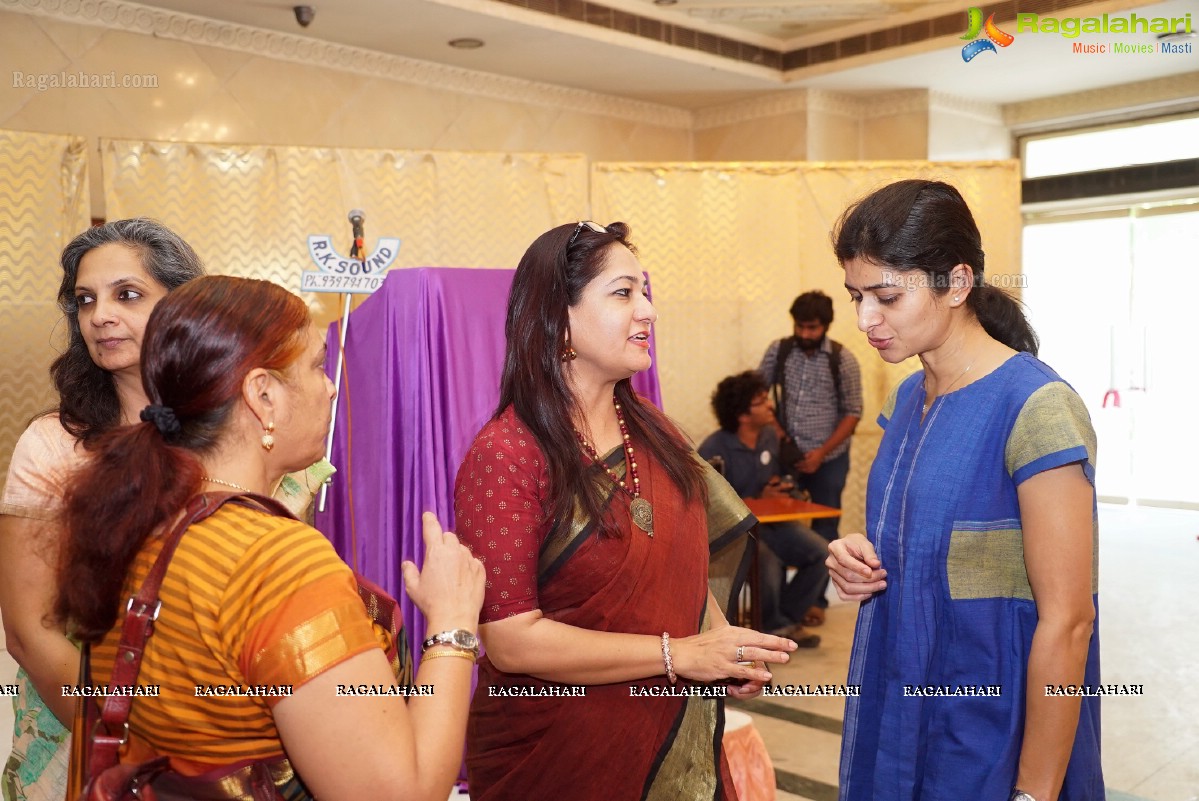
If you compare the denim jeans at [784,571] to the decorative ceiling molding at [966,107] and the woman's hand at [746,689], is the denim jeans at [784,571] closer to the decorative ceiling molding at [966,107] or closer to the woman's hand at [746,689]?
the woman's hand at [746,689]

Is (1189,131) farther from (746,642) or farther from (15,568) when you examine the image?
(15,568)

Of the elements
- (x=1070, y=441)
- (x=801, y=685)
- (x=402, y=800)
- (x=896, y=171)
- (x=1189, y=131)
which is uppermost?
(x=1189, y=131)

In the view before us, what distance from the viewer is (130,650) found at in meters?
1.04

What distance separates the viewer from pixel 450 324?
275 centimetres

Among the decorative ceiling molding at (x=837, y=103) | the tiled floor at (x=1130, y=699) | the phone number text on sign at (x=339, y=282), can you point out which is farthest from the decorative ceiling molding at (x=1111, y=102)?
the phone number text on sign at (x=339, y=282)

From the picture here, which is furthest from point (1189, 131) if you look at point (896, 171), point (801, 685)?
point (801, 685)

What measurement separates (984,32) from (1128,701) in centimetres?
409

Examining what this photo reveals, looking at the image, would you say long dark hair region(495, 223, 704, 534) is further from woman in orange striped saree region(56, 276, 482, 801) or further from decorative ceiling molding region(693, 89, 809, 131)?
decorative ceiling molding region(693, 89, 809, 131)

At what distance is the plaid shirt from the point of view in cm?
539

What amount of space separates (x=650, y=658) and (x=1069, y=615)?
596 mm

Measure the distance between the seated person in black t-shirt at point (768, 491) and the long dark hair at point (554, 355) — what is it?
3.17 metres

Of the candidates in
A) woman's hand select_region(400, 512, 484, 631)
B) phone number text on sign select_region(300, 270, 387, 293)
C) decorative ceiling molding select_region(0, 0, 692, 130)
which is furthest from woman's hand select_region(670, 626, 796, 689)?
decorative ceiling molding select_region(0, 0, 692, 130)

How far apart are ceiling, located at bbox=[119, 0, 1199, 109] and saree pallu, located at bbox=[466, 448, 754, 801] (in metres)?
4.32

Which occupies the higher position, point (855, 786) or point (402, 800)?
point (402, 800)
